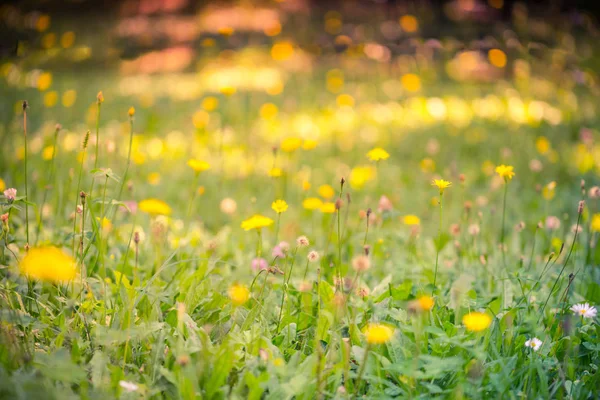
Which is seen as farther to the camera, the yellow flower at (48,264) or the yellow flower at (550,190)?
the yellow flower at (550,190)

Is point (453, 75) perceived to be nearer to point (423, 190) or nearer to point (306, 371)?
point (423, 190)

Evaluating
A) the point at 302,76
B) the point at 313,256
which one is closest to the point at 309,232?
the point at 313,256

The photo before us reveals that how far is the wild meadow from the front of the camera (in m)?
1.05

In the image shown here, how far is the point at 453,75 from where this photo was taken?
6.49 meters

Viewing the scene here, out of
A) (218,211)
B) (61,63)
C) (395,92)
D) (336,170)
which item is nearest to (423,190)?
(336,170)

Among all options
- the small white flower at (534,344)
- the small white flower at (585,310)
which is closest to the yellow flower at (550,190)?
the small white flower at (585,310)

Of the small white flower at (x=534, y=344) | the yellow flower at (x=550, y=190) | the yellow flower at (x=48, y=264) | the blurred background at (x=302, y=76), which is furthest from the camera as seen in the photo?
the blurred background at (x=302, y=76)

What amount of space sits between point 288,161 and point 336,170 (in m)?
0.36

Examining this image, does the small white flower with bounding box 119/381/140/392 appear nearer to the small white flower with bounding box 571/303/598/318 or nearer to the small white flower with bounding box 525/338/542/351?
the small white flower with bounding box 525/338/542/351

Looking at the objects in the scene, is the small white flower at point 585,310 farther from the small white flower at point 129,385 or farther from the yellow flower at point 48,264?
the yellow flower at point 48,264

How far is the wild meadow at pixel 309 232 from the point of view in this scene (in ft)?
3.44

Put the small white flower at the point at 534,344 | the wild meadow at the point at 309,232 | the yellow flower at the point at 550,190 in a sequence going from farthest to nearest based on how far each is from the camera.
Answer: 1. the yellow flower at the point at 550,190
2. the small white flower at the point at 534,344
3. the wild meadow at the point at 309,232

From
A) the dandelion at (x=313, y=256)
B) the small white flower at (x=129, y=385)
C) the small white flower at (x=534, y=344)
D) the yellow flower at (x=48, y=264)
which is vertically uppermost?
the yellow flower at (x=48, y=264)

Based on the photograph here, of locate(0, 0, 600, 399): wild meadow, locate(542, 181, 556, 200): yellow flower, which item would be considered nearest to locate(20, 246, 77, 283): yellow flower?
locate(0, 0, 600, 399): wild meadow
